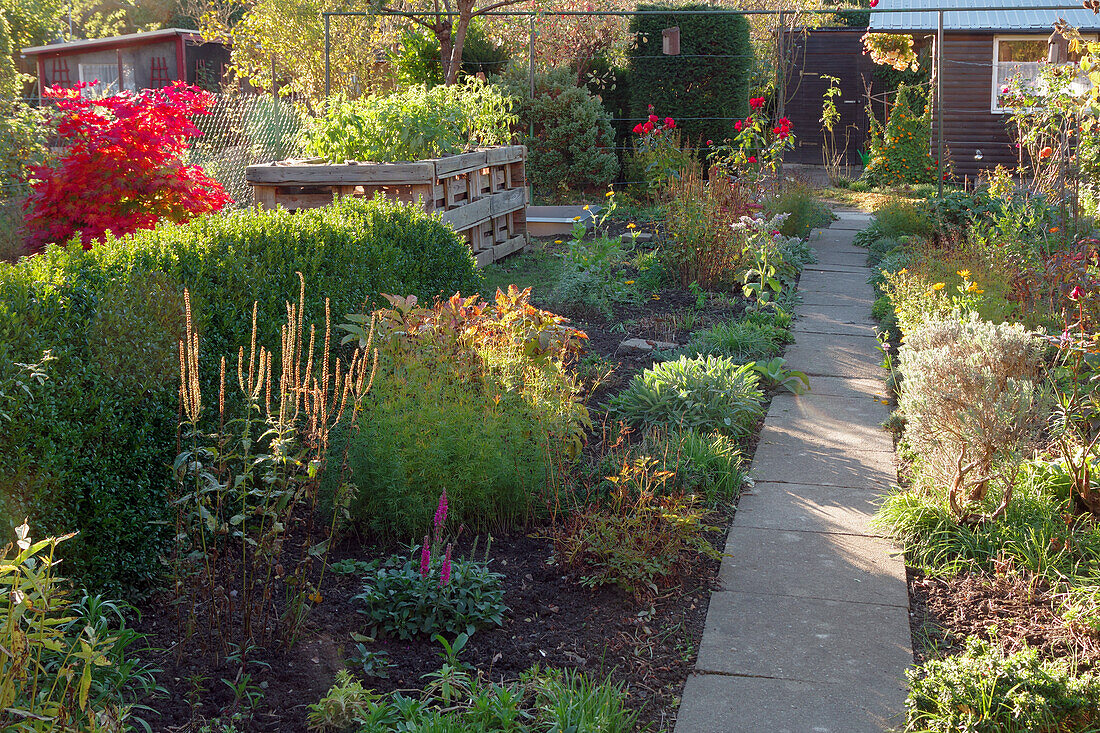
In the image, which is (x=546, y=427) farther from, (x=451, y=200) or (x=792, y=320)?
(x=451, y=200)

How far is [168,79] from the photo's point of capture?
75.2ft

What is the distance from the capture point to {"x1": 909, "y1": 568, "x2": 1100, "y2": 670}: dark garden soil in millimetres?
2734

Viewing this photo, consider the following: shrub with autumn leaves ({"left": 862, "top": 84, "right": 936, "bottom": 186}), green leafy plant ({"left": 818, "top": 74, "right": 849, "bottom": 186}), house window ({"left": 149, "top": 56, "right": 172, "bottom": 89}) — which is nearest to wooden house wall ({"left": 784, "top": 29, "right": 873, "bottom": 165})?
green leafy plant ({"left": 818, "top": 74, "right": 849, "bottom": 186})

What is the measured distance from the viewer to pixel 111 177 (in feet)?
18.0

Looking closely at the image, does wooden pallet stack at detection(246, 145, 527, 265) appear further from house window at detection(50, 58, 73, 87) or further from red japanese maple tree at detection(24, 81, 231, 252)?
house window at detection(50, 58, 73, 87)

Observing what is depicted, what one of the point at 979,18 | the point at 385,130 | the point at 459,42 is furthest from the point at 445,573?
the point at 979,18

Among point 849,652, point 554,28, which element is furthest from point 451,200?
point 554,28

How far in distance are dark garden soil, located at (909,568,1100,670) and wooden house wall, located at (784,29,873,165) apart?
16649 millimetres

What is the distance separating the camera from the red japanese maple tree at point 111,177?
547 cm

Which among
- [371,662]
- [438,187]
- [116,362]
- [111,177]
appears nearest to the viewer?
[371,662]

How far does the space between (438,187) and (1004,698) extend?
19.3 feet

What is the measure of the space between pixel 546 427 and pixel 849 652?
143 cm

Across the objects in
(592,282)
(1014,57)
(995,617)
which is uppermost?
(1014,57)

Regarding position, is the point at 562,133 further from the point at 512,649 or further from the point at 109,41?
the point at 109,41
